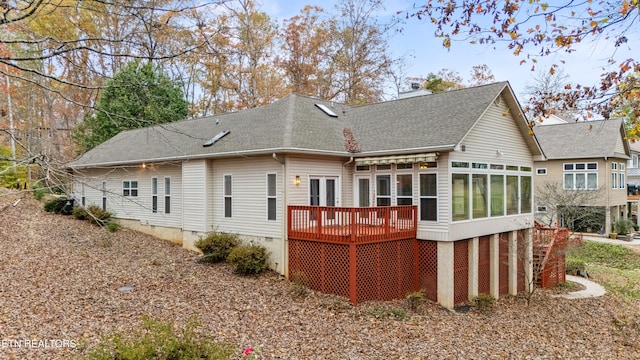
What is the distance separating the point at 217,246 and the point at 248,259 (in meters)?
1.62

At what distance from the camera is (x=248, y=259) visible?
39.2 feet

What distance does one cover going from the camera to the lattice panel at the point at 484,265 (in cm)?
1362

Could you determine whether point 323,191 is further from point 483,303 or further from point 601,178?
point 601,178

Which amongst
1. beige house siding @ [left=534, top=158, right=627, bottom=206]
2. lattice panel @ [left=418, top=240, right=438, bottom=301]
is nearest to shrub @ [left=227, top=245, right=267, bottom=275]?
lattice panel @ [left=418, top=240, right=438, bottom=301]

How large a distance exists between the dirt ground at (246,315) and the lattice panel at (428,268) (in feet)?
1.24

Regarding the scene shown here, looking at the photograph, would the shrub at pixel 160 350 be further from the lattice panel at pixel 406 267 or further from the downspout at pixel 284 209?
the lattice panel at pixel 406 267

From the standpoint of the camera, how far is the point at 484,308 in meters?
12.3

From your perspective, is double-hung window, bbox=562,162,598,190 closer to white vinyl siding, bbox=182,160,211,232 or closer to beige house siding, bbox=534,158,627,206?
beige house siding, bbox=534,158,627,206

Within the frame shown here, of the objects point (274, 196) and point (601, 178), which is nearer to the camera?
point (274, 196)

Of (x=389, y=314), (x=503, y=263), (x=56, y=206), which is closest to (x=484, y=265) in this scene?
(x=503, y=263)

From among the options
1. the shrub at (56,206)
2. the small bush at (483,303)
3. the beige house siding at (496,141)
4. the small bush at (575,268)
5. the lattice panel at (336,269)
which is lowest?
the small bush at (575,268)

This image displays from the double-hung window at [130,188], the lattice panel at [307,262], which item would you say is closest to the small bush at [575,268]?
the lattice panel at [307,262]

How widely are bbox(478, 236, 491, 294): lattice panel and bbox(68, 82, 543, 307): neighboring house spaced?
0.13 ft

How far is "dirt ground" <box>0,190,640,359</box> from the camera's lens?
769 centimetres
